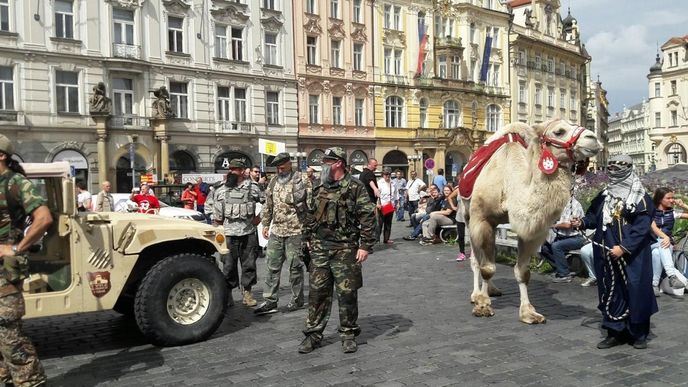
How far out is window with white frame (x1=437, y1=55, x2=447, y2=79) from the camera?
46.5 metres

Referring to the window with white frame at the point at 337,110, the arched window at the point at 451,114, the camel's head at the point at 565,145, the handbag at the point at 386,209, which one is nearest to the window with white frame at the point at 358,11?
the window with white frame at the point at 337,110

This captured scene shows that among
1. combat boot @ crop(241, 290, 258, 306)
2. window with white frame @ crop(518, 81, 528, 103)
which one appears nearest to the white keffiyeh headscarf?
combat boot @ crop(241, 290, 258, 306)

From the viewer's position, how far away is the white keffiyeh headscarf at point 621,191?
6.25 m

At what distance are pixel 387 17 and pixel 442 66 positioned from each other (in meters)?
6.62

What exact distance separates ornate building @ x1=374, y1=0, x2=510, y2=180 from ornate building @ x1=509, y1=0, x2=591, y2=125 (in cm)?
338

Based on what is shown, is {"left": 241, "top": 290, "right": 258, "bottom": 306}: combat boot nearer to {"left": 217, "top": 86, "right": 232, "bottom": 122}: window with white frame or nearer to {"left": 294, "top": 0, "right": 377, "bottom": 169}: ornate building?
{"left": 217, "top": 86, "right": 232, "bottom": 122}: window with white frame

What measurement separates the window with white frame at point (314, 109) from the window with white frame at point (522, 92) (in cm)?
2309

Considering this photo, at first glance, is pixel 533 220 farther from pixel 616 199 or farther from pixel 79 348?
pixel 79 348

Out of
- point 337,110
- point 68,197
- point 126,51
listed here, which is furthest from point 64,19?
point 68,197

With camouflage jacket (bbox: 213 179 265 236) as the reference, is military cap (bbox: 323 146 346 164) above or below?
above

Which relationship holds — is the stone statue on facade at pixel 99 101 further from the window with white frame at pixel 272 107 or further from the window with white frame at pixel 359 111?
the window with white frame at pixel 359 111

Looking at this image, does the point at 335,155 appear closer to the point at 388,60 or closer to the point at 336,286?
the point at 336,286

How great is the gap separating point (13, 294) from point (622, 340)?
220 inches

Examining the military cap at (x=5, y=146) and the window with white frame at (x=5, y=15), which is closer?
the military cap at (x=5, y=146)
